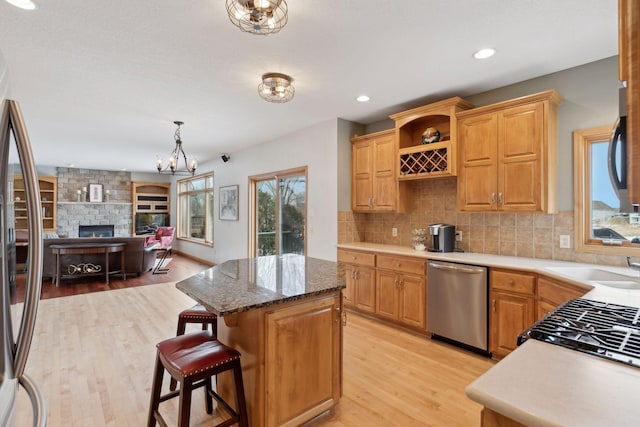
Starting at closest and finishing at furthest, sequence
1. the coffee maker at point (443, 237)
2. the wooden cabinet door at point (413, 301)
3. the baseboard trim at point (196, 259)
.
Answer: the wooden cabinet door at point (413, 301) < the coffee maker at point (443, 237) < the baseboard trim at point (196, 259)

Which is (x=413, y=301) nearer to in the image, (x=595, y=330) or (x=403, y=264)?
(x=403, y=264)

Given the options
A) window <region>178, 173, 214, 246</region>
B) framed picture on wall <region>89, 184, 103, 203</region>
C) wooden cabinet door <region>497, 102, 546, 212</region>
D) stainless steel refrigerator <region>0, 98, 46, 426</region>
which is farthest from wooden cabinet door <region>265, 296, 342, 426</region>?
framed picture on wall <region>89, 184, 103, 203</region>

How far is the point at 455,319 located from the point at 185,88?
362 centimetres

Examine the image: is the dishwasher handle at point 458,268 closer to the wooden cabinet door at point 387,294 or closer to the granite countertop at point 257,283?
the wooden cabinet door at point 387,294

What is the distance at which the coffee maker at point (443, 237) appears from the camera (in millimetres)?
3508

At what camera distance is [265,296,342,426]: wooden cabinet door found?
176 cm

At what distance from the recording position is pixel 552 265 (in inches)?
106

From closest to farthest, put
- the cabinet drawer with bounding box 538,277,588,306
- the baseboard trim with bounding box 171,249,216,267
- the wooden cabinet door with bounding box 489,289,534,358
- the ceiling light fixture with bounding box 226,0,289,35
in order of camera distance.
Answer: the ceiling light fixture with bounding box 226,0,289,35 → the cabinet drawer with bounding box 538,277,588,306 → the wooden cabinet door with bounding box 489,289,534,358 → the baseboard trim with bounding box 171,249,216,267

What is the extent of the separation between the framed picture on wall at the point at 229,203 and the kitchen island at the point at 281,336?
459cm

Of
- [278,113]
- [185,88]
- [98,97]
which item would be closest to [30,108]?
[98,97]

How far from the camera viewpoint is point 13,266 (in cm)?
104

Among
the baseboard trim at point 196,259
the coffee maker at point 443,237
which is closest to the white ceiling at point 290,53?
the coffee maker at point 443,237

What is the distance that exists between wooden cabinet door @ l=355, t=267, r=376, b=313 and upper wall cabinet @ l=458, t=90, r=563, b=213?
4.46 feet

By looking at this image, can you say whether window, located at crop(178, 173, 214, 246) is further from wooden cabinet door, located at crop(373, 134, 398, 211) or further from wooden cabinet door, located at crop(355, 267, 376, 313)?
wooden cabinet door, located at crop(373, 134, 398, 211)
